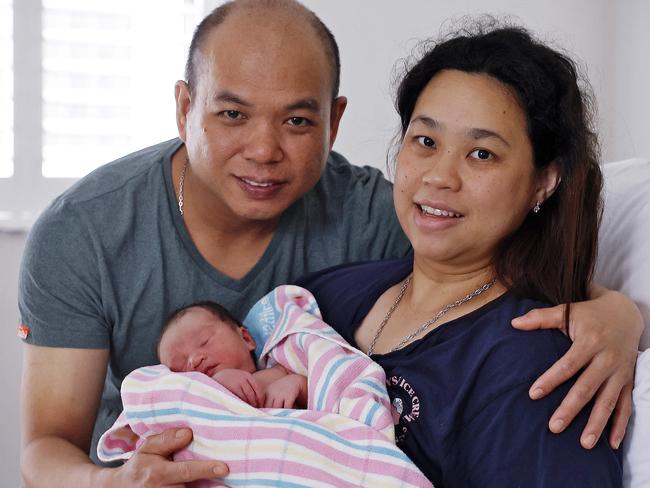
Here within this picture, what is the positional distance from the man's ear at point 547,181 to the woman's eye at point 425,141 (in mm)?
185

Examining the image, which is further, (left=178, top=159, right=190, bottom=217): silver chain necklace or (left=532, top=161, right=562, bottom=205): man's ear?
(left=178, top=159, right=190, bottom=217): silver chain necklace

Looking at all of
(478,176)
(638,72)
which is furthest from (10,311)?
(638,72)

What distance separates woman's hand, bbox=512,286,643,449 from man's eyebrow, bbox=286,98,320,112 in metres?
0.64

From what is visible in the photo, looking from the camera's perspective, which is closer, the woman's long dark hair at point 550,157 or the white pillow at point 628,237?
the woman's long dark hair at point 550,157

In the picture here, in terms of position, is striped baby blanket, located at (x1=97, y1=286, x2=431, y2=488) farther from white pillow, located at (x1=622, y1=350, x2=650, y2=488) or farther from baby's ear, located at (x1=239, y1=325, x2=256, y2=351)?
white pillow, located at (x1=622, y1=350, x2=650, y2=488)

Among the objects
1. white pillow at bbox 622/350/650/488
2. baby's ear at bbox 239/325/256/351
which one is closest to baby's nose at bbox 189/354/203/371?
baby's ear at bbox 239/325/256/351

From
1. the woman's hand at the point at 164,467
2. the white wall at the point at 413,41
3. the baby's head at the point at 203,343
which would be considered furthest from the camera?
the white wall at the point at 413,41

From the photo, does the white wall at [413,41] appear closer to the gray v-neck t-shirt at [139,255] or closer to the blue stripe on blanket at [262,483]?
the gray v-neck t-shirt at [139,255]

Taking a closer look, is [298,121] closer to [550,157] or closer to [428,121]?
[428,121]

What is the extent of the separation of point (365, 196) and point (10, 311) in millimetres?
1514

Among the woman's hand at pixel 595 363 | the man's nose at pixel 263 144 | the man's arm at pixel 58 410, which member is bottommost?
the man's arm at pixel 58 410

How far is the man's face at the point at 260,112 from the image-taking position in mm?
1627

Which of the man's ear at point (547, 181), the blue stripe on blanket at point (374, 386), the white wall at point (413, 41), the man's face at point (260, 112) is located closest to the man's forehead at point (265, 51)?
the man's face at point (260, 112)

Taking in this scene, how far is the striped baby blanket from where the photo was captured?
1.23 metres
